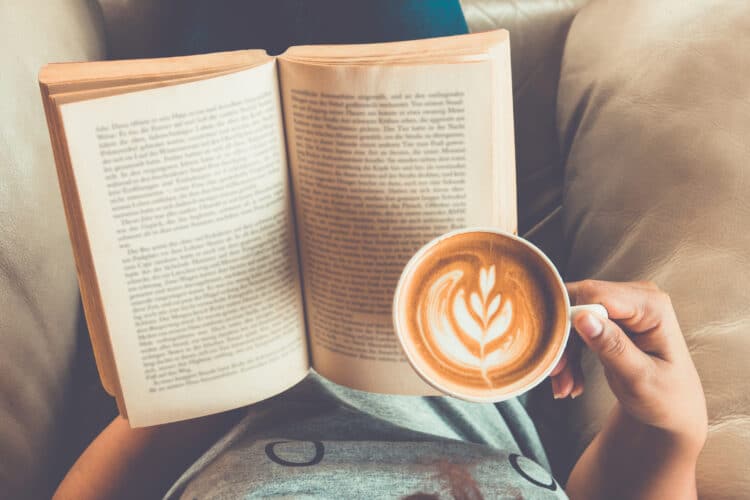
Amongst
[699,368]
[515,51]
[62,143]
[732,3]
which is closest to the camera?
[62,143]

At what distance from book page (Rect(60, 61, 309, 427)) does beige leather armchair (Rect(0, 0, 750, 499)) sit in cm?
15

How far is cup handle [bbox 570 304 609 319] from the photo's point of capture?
536 millimetres

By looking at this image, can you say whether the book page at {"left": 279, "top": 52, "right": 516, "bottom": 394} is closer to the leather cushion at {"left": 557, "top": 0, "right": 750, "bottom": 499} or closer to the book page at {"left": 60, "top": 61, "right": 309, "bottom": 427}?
the book page at {"left": 60, "top": 61, "right": 309, "bottom": 427}

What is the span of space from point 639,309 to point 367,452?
0.31 m

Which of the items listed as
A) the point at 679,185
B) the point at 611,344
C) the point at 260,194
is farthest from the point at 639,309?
the point at 260,194

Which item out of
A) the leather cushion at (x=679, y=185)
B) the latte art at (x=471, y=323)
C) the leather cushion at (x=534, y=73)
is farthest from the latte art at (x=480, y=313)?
the leather cushion at (x=534, y=73)

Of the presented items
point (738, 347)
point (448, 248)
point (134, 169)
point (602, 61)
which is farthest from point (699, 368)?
point (134, 169)

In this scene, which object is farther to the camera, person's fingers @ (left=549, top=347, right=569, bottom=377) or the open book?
person's fingers @ (left=549, top=347, right=569, bottom=377)

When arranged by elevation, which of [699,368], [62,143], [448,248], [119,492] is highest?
[62,143]

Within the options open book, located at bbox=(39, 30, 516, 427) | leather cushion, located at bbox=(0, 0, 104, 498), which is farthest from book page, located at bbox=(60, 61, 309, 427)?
leather cushion, located at bbox=(0, 0, 104, 498)

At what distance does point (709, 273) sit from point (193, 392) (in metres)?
0.56

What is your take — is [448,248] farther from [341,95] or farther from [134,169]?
[134,169]

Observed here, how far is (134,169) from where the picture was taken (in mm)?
570

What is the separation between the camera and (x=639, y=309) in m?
0.56
